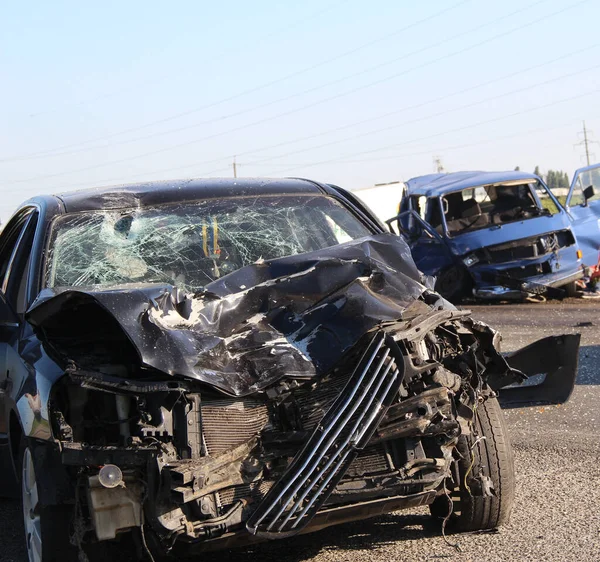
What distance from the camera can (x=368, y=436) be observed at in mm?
3711

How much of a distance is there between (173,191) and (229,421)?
82.9 inches

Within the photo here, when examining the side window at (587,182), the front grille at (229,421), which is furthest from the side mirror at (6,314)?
the side window at (587,182)

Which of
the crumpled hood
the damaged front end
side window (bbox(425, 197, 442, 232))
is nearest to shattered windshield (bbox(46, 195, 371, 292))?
the crumpled hood

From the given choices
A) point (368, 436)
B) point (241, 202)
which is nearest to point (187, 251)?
point (241, 202)

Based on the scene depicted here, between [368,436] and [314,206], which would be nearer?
[368,436]

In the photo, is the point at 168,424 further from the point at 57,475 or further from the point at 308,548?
the point at 308,548

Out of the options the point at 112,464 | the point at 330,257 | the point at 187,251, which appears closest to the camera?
the point at 112,464

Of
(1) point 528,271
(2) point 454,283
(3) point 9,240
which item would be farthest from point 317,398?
(2) point 454,283

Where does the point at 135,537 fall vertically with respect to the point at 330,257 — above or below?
below

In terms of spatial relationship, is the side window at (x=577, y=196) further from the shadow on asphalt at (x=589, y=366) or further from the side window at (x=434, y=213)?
the shadow on asphalt at (x=589, y=366)

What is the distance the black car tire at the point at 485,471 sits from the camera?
4.38m

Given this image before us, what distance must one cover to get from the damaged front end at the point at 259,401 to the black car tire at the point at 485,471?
0.05 metres

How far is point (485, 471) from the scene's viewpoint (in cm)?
439

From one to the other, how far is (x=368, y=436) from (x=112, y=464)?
3.25 ft
